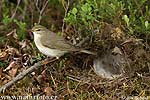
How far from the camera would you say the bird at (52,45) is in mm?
6535

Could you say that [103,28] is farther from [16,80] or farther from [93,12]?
[16,80]

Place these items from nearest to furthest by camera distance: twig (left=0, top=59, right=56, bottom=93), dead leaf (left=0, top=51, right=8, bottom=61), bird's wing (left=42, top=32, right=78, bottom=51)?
twig (left=0, top=59, right=56, bottom=93) → bird's wing (left=42, top=32, right=78, bottom=51) → dead leaf (left=0, top=51, right=8, bottom=61)

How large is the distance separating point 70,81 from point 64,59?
0.53 metres

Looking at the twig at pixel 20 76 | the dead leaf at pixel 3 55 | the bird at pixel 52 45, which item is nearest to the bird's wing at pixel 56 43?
the bird at pixel 52 45

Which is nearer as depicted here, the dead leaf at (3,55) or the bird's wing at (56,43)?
the bird's wing at (56,43)

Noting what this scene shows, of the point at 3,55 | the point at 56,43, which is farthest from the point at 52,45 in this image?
the point at 3,55

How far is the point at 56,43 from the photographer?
6680 millimetres

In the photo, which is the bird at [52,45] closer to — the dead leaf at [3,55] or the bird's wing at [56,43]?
the bird's wing at [56,43]

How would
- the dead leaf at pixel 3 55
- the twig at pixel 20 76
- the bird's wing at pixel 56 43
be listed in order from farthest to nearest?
1. the dead leaf at pixel 3 55
2. the bird's wing at pixel 56 43
3. the twig at pixel 20 76

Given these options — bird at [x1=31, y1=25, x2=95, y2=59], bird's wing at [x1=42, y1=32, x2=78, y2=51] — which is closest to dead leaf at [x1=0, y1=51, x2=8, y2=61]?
bird at [x1=31, y1=25, x2=95, y2=59]

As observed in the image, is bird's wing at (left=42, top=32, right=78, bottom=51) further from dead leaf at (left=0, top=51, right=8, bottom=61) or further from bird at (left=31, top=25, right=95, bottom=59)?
dead leaf at (left=0, top=51, right=8, bottom=61)

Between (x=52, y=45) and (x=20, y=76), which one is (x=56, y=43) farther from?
(x=20, y=76)

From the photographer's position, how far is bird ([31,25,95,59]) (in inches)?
257

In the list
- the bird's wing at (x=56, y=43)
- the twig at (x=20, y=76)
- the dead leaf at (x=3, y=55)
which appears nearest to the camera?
the twig at (x=20, y=76)
